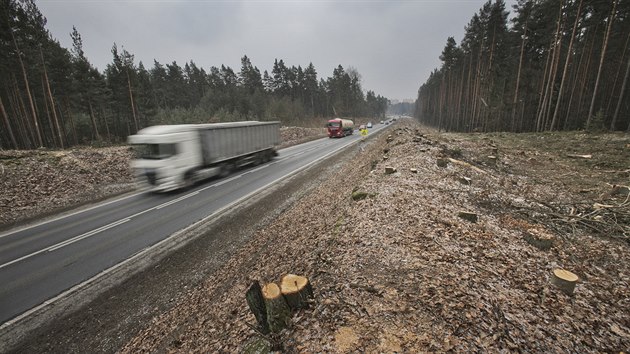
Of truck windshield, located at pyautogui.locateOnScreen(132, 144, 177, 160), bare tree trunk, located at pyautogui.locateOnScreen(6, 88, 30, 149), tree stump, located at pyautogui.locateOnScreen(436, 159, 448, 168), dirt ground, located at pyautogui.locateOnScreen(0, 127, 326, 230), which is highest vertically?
bare tree trunk, located at pyautogui.locateOnScreen(6, 88, 30, 149)

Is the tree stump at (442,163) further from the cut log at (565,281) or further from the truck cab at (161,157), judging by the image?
the truck cab at (161,157)

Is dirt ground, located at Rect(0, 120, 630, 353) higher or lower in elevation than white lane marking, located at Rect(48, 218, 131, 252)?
higher

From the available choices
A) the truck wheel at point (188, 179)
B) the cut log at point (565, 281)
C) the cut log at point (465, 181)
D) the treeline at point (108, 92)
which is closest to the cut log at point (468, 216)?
the cut log at point (565, 281)

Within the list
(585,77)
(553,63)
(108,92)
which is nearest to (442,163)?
(553,63)

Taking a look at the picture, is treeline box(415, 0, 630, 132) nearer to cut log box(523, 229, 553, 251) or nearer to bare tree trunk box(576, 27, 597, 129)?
bare tree trunk box(576, 27, 597, 129)

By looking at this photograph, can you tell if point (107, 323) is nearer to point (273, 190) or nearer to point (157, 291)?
point (157, 291)

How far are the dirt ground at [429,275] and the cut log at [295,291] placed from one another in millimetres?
134

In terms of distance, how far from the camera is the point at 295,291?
3447mm

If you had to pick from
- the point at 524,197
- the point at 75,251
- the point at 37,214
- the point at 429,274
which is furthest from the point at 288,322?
the point at 37,214

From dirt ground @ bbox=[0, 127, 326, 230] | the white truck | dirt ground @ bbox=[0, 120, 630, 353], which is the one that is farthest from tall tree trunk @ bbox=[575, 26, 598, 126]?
dirt ground @ bbox=[0, 127, 326, 230]

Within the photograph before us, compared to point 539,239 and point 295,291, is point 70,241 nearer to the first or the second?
point 295,291

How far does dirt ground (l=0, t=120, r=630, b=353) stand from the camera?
317 cm

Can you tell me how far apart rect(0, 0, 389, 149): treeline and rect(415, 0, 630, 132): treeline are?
34.5m

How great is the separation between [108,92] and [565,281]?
48896 mm
